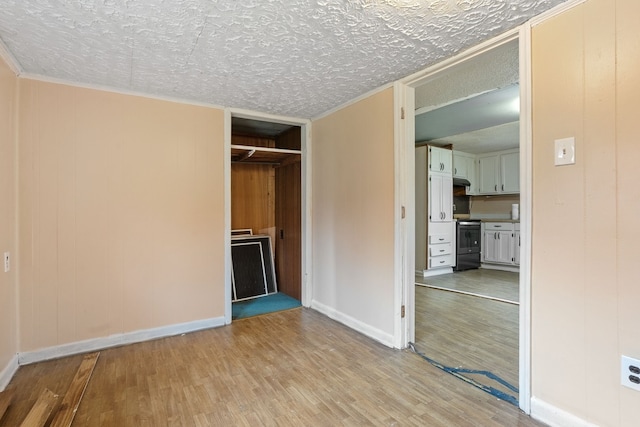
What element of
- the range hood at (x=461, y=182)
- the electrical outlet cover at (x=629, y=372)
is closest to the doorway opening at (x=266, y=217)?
the electrical outlet cover at (x=629, y=372)

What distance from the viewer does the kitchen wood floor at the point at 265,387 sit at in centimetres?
168

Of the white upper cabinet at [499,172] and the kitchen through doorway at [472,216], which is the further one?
the white upper cabinet at [499,172]

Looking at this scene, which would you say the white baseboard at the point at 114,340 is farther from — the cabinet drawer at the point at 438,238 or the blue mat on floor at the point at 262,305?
the cabinet drawer at the point at 438,238

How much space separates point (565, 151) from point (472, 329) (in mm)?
1981

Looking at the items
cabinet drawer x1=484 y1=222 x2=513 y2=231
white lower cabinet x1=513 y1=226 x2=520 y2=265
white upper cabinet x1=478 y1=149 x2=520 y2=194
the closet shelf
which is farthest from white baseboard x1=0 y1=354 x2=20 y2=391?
white upper cabinet x1=478 y1=149 x2=520 y2=194

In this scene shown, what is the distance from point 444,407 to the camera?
5.78 ft

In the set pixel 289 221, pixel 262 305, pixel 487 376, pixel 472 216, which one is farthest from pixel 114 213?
pixel 472 216

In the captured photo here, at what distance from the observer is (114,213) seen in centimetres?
262

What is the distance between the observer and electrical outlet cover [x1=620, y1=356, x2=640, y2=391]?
133cm

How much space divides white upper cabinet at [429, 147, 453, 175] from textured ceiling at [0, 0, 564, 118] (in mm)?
3113

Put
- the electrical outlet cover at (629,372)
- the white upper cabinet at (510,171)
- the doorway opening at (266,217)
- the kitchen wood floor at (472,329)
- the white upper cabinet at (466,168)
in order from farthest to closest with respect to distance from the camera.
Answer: the white upper cabinet at (466,168)
the white upper cabinet at (510,171)
the doorway opening at (266,217)
the kitchen wood floor at (472,329)
the electrical outlet cover at (629,372)

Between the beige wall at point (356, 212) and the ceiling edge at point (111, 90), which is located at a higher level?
the ceiling edge at point (111, 90)

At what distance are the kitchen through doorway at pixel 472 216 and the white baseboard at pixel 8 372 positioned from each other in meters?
2.90

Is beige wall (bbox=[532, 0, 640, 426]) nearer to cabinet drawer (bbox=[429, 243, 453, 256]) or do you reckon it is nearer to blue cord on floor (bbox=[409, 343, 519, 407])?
blue cord on floor (bbox=[409, 343, 519, 407])
